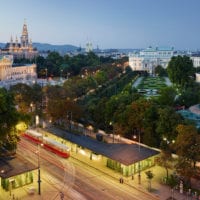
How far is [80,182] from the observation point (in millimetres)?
33938

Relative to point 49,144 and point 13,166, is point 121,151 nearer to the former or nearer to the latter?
point 49,144

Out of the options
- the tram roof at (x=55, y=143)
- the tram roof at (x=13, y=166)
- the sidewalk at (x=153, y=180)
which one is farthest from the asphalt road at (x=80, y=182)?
the tram roof at (x=13, y=166)

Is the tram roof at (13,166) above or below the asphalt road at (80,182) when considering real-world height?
above

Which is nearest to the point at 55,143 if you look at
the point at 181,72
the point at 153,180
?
the point at 153,180

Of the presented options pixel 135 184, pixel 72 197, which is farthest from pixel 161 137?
pixel 72 197

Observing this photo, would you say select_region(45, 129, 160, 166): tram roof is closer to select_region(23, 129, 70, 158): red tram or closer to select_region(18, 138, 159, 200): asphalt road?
select_region(23, 129, 70, 158): red tram

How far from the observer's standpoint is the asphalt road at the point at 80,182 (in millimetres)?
31109

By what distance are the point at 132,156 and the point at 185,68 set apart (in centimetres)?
5780

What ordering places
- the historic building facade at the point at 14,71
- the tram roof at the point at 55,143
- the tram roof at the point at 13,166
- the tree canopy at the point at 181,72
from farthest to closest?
the historic building facade at the point at 14,71
the tree canopy at the point at 181,72
the tram roof at the point at 55,143
the tram roof at the point at 13,166

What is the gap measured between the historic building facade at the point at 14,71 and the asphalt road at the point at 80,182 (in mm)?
84929

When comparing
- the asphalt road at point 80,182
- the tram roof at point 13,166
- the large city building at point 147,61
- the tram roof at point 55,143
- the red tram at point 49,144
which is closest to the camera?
the asphalt road at point 80,182

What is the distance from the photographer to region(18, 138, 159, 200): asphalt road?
3111cm

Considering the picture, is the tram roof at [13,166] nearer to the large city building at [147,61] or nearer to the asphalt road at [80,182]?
the asphalt road at [80,182]

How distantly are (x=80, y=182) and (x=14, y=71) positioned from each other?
3905 inches
